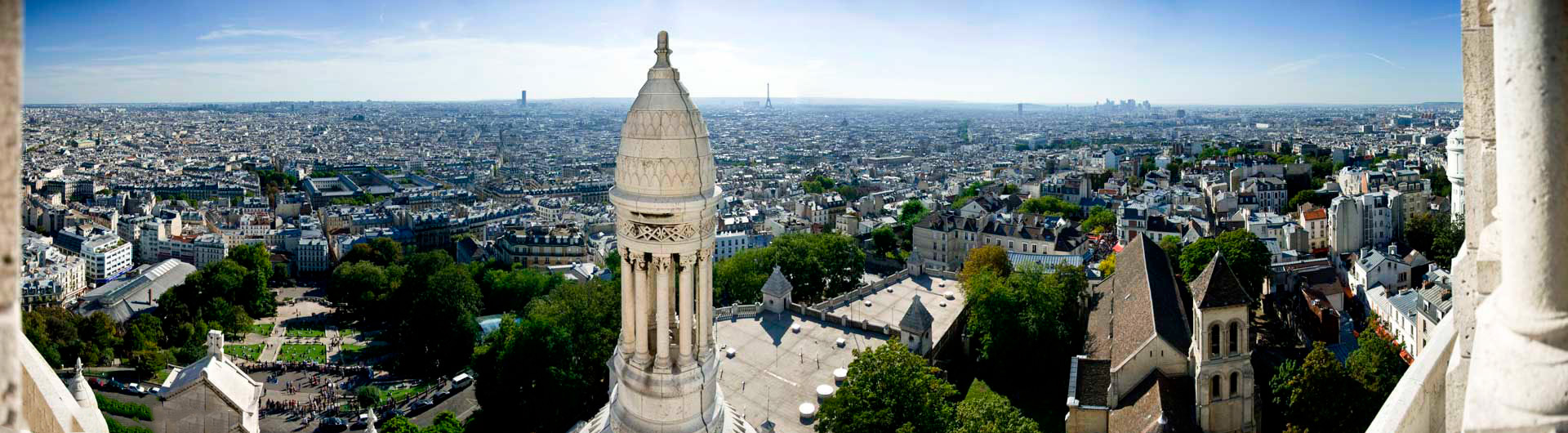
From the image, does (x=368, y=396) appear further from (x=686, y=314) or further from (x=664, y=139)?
(x=664, y=139)

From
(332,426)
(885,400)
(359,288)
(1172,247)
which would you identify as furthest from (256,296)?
(1172,247)

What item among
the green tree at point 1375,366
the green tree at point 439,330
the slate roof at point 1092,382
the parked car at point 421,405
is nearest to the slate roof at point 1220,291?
the slate roof at point 1092,382

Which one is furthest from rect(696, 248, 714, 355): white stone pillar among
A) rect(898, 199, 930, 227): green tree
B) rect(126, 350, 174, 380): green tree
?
rect(898, 199, 930, 227): green tree

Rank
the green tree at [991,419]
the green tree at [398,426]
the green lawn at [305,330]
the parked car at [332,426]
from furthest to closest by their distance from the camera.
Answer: the green lawn at [305,330] → the parked car at [332,426] → the green tree at [398,426] → the green tree at [991,419]

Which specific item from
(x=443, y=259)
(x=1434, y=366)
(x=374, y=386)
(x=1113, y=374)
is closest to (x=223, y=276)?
(x=443, y=259)

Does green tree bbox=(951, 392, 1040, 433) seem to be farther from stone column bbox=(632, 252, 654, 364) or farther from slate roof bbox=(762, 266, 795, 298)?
slate roof bbox=(762, 266, 795, 298)

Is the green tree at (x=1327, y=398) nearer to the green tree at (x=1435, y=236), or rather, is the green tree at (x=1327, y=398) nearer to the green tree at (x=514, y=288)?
the green tree at (x=1435, y=236)
